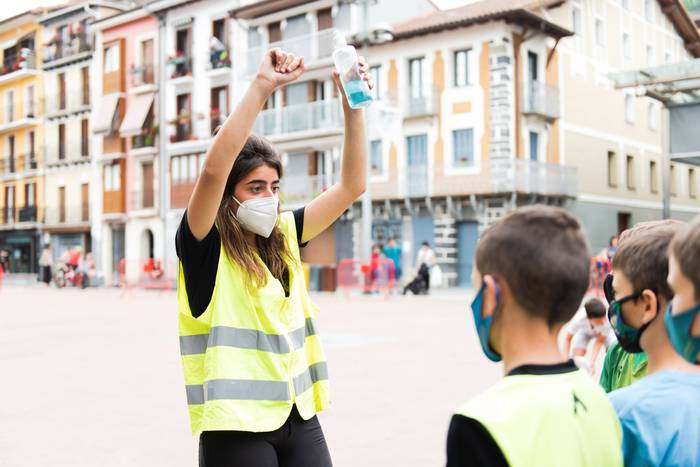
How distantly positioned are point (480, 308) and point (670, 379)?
45cm

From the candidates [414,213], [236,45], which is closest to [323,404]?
[414,213]

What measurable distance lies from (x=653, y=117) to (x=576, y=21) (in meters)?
7.25

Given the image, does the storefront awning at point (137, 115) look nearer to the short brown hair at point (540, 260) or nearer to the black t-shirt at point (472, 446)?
the short brown hair at point (540, 260)

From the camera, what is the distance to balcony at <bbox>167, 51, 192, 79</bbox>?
3875 centimetres

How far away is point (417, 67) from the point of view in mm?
31219

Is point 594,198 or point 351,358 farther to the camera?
point 594,198

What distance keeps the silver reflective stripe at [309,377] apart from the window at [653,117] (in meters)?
37.0

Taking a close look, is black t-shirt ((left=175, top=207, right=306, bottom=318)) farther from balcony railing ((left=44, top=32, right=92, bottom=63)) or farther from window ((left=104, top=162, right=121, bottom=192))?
balcony railing ((left=44, top=32, right=92, bottom=63))

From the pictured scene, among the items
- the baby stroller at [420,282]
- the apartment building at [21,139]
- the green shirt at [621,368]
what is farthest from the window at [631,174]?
the green shirt at [621,368]

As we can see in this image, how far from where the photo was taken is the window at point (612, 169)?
34188mm

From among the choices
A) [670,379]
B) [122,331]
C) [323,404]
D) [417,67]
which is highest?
[417,67]

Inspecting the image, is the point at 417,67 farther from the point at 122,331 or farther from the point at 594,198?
the point at 122,331

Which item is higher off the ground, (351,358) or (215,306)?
(215,306)

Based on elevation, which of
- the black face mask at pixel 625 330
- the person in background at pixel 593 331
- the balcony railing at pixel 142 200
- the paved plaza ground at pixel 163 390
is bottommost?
the paved plaza ground at pixel 163 390
